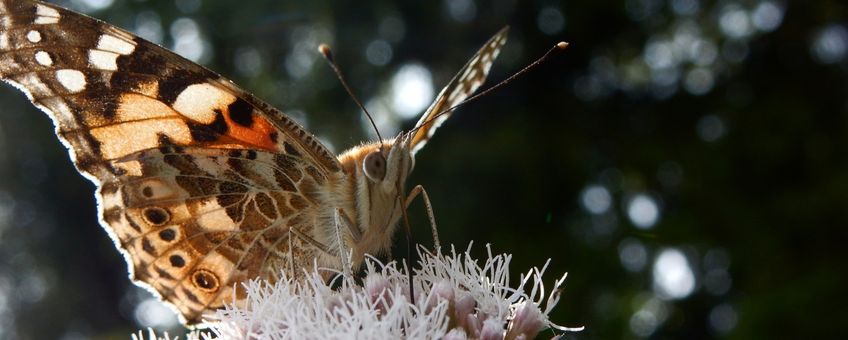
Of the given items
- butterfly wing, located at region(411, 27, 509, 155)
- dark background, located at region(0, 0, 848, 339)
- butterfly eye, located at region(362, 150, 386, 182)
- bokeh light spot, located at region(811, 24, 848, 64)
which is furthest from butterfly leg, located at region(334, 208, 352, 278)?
bokeh light spot, located at region(811, 24, 848, 64)

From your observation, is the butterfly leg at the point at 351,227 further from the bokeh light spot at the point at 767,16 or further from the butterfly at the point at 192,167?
the bokeh light spot at the point at 767,16

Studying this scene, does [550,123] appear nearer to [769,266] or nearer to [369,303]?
[769,266]

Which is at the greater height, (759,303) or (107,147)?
(107,147)

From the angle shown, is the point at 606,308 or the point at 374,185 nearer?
the point at 374,185

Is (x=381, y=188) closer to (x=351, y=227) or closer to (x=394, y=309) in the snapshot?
(x=351, y=227)

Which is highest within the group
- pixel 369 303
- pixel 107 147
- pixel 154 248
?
pixel 107 147

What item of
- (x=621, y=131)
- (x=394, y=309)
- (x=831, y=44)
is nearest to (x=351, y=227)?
(x=394, y=309)

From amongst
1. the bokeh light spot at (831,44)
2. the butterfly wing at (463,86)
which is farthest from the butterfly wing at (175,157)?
the bokeh light spot at (831,44)

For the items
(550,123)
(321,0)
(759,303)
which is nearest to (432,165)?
(550,123)
